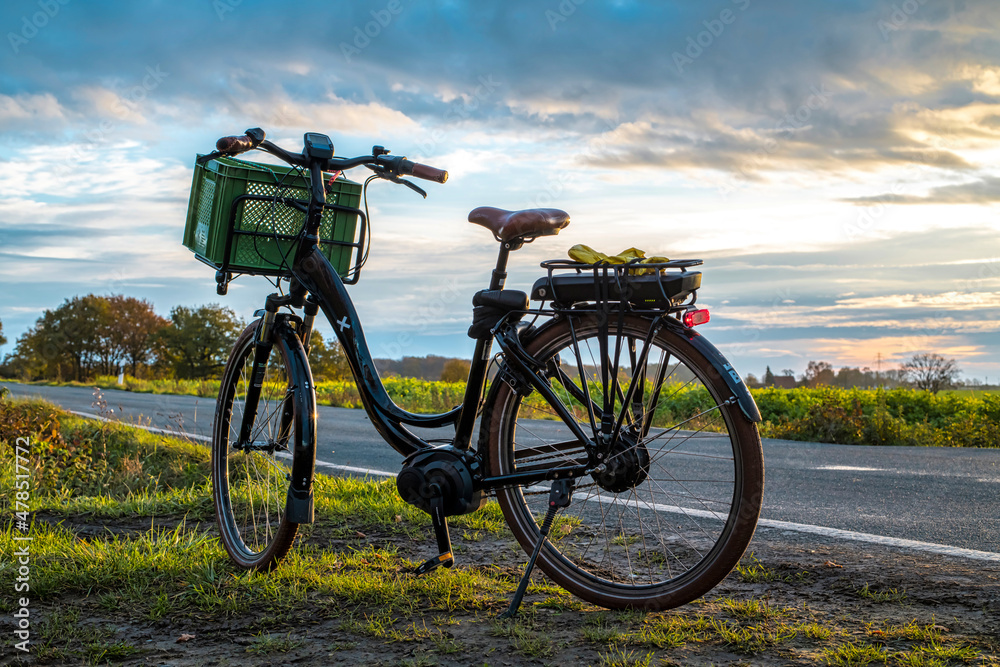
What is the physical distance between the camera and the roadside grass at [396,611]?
2.54 m

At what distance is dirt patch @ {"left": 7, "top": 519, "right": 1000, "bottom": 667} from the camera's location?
8.16 ft

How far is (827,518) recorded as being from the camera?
4805mm

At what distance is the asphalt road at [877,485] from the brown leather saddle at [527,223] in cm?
273

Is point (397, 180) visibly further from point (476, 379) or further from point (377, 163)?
point (476, 379)

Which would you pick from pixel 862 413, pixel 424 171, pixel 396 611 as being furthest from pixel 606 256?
pixel 862 413

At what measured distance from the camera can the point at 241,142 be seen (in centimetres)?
353

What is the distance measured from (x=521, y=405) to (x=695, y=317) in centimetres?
91

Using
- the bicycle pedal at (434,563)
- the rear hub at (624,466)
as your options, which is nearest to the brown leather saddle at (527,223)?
the rear hub at (624,466)

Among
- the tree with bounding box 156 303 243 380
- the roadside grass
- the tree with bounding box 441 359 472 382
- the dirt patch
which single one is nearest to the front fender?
the roadside grass

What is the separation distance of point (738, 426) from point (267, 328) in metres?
2.34

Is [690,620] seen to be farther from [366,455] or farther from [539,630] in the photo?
[366,455]

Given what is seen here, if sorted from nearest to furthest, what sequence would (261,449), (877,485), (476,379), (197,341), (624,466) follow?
(624,466) < (476,379) < (261,449) < (877,485) < (197,341)

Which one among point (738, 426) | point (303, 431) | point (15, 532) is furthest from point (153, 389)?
point (738, 426)

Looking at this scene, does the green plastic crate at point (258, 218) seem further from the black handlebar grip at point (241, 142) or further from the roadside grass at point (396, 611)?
the roadside grass at point (396, 611)
